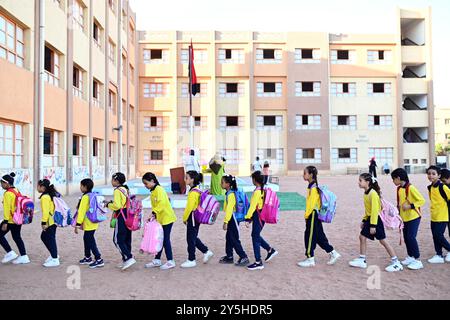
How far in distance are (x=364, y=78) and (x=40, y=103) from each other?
99.9 ft

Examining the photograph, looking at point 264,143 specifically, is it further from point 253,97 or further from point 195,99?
point 195,99

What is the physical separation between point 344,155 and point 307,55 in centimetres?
1007

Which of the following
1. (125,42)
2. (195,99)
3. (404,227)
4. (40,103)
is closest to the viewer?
(404,227)

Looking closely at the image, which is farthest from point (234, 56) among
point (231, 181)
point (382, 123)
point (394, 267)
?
point (394, 267)

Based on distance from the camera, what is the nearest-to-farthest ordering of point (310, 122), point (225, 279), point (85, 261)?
point (225, 279) → point (85, 261) → point (310, 122)

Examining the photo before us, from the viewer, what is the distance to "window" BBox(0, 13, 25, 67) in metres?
12.3

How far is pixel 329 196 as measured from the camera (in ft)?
18.0

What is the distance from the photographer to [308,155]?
35.8 m

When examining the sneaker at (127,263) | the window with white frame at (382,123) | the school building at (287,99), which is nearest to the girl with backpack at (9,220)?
the sneaker at (127,263)

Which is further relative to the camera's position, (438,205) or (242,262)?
(242,262)

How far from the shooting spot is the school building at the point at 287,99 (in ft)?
114

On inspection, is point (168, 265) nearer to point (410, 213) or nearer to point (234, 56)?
point (410, 213)

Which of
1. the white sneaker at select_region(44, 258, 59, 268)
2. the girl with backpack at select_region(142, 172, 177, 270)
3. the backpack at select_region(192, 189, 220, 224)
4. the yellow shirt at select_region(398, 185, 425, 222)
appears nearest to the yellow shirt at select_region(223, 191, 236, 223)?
the backpack at select_region(192, 189, 220, 224)

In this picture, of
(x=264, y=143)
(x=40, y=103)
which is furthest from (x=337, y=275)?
(x=264, y=143)
